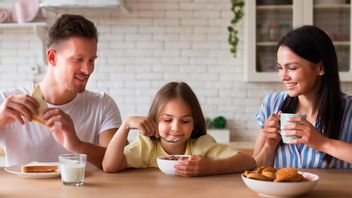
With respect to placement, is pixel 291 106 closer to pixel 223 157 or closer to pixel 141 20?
pixel 223 157

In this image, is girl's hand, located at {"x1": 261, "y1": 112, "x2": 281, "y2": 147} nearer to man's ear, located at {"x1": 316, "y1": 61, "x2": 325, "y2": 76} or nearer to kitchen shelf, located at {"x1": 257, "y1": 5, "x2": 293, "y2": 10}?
man's ear, located at {"x1": 316, "y1": 61, "x2": 325, "y2": 76}

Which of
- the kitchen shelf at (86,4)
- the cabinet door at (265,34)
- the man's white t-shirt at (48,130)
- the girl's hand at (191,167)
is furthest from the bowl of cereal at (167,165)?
the cabinet door at (265,34)

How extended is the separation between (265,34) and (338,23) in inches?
22.4

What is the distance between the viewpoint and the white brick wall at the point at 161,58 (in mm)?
4285

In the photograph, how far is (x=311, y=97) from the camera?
228 centimetres

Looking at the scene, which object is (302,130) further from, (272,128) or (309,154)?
(309,154)

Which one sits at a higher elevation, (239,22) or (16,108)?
(239,22)

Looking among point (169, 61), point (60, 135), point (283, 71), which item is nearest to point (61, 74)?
point (60, 135)

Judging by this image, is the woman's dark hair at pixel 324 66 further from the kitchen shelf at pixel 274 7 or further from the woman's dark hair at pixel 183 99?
the kitchen shelf at pixel 274 7

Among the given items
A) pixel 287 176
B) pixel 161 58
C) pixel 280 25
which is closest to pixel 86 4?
pixel 161 58

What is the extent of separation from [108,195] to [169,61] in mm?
2810

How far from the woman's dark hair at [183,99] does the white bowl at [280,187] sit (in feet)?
2.24

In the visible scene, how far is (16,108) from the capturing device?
6.04 ft

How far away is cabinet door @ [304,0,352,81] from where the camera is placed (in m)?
4.07
